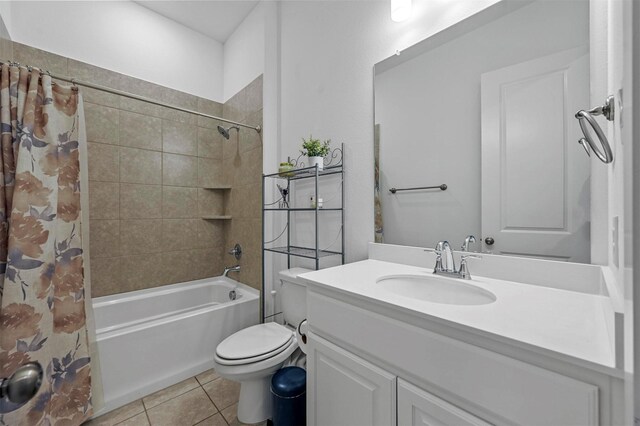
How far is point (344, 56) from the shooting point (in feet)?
5.36

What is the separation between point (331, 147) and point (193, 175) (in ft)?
5.04

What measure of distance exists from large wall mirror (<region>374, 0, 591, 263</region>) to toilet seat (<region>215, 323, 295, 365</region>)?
82 centimetres

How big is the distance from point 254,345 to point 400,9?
1.88 metres

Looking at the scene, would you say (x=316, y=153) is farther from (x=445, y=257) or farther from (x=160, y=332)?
(x=160, y=332)

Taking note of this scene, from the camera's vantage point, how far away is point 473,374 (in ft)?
2.15

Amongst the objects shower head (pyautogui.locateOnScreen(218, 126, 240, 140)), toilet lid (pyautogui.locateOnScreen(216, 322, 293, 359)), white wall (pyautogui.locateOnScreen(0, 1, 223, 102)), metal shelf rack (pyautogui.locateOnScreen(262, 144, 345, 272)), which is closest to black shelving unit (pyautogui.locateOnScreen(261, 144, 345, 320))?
metal shelf rack (pyautogui.locateOnScreen(262, 144, 345, 272))

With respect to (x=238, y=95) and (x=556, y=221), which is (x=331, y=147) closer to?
(x=556, y=221)

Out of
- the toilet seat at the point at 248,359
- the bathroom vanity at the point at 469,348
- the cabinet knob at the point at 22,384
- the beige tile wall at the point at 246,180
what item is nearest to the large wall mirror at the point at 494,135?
the bathroom vanity at the point at 469,348

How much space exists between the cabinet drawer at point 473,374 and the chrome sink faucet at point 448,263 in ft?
1.36

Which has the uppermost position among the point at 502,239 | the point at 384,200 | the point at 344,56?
the point at 344,56

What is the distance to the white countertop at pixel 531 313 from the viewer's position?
558mm

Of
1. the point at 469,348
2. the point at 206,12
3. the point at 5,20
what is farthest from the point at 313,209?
the point at 5,20

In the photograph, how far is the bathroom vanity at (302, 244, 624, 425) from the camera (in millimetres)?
541

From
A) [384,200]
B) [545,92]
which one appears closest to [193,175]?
[384,200]
